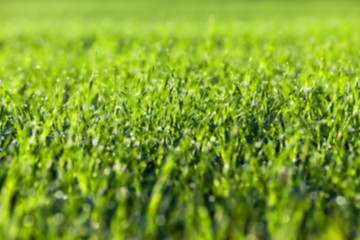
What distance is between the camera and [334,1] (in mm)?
24203

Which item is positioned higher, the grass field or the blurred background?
the grass field

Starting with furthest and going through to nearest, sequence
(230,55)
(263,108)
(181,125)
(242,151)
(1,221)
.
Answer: (230,55) < (263,108) < (181,125) < (242,151) < (1,221)

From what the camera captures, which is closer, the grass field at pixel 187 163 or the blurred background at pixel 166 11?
the grass field at pixel 187 163

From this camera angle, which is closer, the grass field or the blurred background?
the grass field

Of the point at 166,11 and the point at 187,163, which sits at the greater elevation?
the point at 187,163

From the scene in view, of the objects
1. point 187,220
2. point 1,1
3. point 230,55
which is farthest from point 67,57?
point 1,1

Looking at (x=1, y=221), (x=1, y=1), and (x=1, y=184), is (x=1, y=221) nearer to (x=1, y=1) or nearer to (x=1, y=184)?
(x=1, y=184)

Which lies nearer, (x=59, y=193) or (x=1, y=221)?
(x=1, y=221)

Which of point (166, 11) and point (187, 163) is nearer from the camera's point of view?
point (187, 163)

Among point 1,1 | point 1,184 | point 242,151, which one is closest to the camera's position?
point 1,184

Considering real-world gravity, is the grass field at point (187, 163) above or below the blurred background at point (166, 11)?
above

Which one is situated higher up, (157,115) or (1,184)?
(157,115)

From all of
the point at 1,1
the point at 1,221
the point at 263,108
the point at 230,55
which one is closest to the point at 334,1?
the point at 1,1

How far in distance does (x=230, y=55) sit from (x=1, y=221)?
13.3 feet
